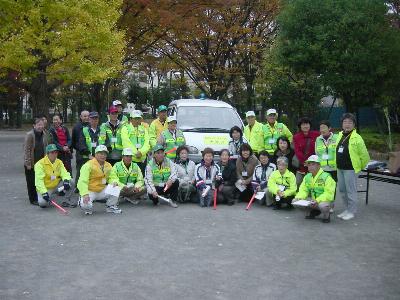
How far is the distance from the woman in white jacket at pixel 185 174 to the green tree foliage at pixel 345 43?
34.8 ft

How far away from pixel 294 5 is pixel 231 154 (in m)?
11.4

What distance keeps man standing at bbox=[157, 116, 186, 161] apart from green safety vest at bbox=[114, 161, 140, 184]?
119 centimetres

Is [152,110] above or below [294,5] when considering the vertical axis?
below

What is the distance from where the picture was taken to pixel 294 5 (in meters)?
20.2

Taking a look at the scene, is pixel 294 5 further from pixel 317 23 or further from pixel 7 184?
pixel 7 184

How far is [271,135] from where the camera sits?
10.9m

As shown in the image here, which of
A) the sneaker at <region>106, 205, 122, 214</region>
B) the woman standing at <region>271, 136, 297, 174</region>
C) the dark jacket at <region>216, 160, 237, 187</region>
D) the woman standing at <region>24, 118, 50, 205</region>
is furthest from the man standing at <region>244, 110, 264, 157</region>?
the woman standing at <region>24, 118, 50, 205</region>

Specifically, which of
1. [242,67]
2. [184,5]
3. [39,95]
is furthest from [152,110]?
[39,95]

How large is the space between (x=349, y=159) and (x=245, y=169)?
233cm

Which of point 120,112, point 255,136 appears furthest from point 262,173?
point 120,112

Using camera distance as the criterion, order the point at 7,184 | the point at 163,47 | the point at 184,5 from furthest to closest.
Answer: the point at 163,47, the point at 184,5, the point at 7,184

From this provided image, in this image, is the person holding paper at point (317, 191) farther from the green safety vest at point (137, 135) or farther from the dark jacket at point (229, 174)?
the green safety vest at point (137, 135)

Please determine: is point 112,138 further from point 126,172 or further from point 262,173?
point 262,173

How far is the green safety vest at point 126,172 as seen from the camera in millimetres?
9727
